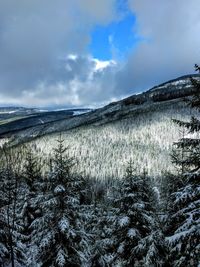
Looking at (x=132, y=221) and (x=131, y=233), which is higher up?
(x=132, y=221)

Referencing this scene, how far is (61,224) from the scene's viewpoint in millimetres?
17375

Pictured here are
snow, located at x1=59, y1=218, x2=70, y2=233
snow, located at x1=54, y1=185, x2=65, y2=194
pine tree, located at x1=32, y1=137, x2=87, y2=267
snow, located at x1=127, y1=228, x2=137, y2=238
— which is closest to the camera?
snow, located at x1=59, y1=218, x2=70, y2=233

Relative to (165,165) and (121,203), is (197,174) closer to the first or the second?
(121,203)

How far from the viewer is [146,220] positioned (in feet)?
63.6

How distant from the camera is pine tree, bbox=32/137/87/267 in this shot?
17.5m

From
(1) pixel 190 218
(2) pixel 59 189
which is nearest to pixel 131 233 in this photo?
(2) pixel 59 189

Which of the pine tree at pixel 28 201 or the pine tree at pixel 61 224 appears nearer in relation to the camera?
the pine tree at pixel 61 224

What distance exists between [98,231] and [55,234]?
1136 centimetres

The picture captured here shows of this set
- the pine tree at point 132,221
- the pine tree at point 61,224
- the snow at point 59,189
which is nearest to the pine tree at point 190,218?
the pine tree at point 132,221

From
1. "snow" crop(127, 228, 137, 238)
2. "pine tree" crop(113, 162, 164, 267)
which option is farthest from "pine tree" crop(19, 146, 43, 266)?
"snow" crop(127, 228, 137, 238)

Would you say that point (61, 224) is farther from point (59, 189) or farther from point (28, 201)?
point (28, 201)

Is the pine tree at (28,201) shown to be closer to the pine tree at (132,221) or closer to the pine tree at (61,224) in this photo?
the pine tree at (61,224)

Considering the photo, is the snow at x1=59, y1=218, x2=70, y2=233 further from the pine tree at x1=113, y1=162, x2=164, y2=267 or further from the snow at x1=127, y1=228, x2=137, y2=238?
the snow at x1=127, y1=228, x2=137, y2=238

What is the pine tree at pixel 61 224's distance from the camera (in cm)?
1748
